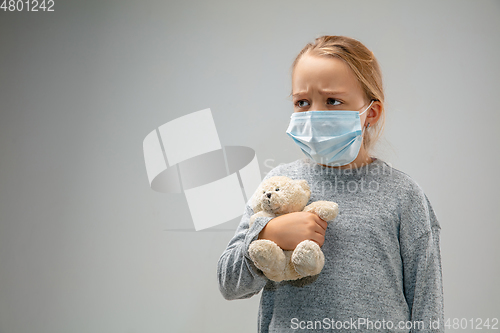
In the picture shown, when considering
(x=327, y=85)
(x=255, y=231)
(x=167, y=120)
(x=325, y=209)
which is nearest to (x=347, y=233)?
(x=325, y=209)

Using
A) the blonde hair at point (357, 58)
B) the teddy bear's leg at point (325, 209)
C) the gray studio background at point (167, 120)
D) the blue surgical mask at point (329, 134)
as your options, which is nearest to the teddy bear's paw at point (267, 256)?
the teddy bear's leg at point (325, 209)

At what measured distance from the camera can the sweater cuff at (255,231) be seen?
27.4 inches

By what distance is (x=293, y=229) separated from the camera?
2.26ft

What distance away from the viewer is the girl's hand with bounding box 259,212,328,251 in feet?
2.24

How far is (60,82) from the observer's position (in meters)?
1.61

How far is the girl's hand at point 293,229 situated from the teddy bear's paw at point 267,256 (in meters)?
0.02

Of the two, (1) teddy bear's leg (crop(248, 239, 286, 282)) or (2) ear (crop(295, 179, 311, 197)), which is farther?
(2) ear (crop(295, 179, 311, 197))

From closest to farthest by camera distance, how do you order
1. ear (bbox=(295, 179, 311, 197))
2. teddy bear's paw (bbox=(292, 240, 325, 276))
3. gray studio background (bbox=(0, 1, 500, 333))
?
1. teddy bear's paw (bbox=(292, 240, 325, 276))
2. ear (bbox=(295, 179, 311, 197))
3. gray studio background (bbox=(0, 1, 500, 333))

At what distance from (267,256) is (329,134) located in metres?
0.28

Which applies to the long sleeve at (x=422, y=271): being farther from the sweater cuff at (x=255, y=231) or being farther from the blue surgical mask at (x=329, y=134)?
the sweater cuff at (x=255, y=231)

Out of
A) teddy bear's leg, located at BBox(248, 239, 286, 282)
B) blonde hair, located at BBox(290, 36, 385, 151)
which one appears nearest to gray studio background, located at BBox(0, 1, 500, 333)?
blonde hair, located at BBox(290, 36, 385, 151)

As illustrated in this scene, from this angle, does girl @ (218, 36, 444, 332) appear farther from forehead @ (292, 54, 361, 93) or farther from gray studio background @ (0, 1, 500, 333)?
gray studio background @ (0, 1, 500, 333)

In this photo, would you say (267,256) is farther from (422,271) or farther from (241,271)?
(422,271)

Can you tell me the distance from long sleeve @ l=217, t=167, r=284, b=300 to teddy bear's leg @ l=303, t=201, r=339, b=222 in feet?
0.28
